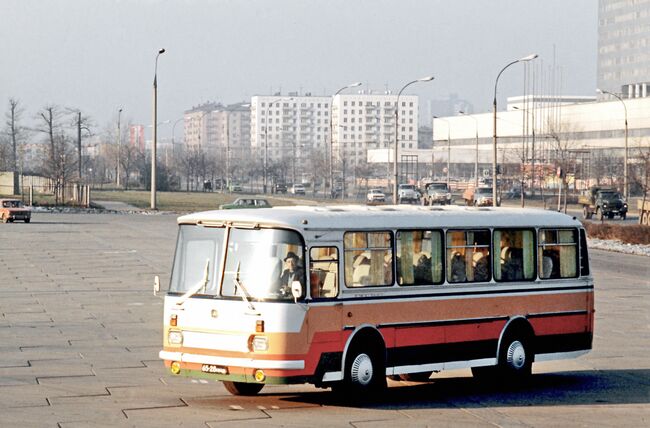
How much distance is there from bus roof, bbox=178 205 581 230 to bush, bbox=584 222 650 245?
119ft

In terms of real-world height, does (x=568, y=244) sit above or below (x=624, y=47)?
Answer: below

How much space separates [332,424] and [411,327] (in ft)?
8.48

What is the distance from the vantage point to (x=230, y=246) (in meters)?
14.6

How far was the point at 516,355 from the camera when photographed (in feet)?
55.0

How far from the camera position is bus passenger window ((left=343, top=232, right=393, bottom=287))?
14.9 meters

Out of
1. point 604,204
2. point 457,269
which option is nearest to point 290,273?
point 457,269

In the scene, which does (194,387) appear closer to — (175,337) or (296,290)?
(175,337)

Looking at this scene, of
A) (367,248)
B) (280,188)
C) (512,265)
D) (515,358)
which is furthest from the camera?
(280,188)

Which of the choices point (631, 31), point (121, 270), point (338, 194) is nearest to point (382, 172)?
point (631, 31)

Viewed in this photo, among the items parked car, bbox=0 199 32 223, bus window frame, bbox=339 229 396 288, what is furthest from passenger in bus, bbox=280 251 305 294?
parked car, bbox=0 199 32 223

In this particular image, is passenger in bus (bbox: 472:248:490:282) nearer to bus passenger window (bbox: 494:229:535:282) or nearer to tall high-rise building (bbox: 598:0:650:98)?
bus passenger window (bbox: 494:229:535:282)

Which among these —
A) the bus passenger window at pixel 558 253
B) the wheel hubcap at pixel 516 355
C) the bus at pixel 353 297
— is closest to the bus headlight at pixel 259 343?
the bus at pixel 353 297

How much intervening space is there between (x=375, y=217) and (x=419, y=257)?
2.94ft

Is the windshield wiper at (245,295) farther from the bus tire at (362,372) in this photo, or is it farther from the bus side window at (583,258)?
the bus side window at (583,258)
